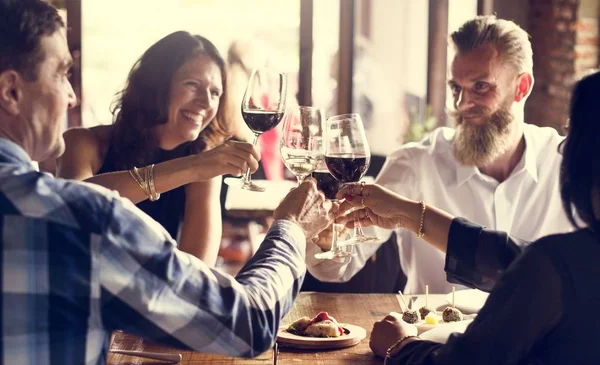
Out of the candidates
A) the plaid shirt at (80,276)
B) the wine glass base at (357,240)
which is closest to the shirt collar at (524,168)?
the wine glass base at (357,240)

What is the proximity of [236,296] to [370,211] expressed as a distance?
903 mm

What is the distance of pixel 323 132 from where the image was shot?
194 cm

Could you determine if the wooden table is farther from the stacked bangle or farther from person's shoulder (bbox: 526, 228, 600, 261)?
person's shoulder (bbox: 526, 228, 600, 261)

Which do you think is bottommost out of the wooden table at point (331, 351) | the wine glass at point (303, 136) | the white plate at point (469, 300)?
the wooden table at point (331, 351)

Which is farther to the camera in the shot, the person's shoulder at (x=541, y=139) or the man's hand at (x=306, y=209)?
the person's shoulder at (x=541, y=139)

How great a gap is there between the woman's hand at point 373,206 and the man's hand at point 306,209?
0.31 meters

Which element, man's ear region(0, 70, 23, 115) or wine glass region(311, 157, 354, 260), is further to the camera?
wine glass region(311, 157, 354, 260)

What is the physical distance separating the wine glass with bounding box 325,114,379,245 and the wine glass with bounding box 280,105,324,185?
0.02m

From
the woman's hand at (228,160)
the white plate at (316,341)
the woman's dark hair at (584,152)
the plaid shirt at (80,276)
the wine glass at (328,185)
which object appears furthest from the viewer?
the woman's hand at (228,160)

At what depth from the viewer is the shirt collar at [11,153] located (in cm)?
128

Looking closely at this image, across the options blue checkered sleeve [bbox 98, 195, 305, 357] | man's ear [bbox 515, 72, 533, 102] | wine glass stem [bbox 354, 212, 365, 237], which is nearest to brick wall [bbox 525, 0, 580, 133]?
man's ear [bbox 515, 72, 533, 102]

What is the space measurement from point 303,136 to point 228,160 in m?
0.28

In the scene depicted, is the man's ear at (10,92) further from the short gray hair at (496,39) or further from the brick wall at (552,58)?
the brick wall at (552,58)

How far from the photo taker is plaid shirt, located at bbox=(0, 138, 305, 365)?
1200mm
